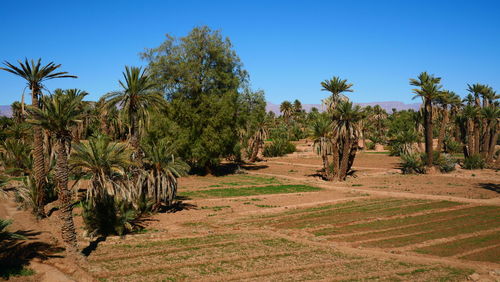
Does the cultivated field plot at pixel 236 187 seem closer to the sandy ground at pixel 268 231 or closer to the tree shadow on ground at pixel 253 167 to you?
the sandy ground at pixel 268 231

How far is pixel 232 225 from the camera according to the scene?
74.9 feet

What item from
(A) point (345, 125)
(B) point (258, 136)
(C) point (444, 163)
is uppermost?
(A) point (345, 125)

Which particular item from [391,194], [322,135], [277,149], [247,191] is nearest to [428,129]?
[322,135]

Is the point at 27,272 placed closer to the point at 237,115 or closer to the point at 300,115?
the point at 237,115

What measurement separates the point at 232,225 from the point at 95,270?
9765 mm

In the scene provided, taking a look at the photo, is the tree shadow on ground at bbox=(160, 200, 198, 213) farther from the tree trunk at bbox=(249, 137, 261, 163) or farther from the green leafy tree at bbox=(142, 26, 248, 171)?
the tree trunk at bbox=(249, 137, 261, 163)

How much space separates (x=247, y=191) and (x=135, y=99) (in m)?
16.2

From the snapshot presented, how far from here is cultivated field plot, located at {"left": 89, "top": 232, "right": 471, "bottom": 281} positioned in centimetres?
1404

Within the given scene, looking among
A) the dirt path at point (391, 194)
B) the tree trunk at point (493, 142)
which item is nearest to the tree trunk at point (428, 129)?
the tree trunk at point (493, 142)

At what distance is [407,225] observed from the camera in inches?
866

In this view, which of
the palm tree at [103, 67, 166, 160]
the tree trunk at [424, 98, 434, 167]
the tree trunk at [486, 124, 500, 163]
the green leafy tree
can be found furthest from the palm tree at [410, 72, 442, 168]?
the palm tree at [103, 67, 166, 160]

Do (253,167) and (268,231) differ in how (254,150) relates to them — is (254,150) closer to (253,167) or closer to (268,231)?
(253,167)

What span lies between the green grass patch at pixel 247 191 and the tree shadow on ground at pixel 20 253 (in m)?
16.1

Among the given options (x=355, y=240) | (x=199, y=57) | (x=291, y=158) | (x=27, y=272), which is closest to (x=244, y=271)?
(x=355, y=240)
